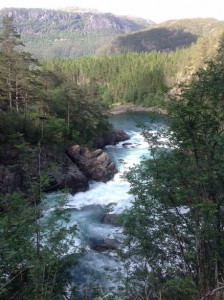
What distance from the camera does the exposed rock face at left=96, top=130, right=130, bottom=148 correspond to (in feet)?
173

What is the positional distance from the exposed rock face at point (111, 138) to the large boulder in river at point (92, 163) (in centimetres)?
1136

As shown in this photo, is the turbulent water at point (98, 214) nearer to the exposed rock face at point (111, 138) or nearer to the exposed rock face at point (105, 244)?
the exposed rock face at point (105, 244)

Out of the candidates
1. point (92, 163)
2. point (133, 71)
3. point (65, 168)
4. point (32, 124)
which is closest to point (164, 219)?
point (65, 168)

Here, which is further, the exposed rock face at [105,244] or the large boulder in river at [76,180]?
the large boulder in river at [76,180]

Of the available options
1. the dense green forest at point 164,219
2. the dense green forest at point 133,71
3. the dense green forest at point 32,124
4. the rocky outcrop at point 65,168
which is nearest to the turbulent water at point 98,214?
the rocky outcrop at point 65,168

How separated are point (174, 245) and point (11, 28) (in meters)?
33.5

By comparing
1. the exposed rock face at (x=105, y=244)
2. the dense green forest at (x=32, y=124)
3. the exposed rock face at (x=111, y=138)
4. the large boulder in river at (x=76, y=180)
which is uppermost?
the dense green forest at (x=32, y=124)

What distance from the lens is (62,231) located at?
36.9 feet

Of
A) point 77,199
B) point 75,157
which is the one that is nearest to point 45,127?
point 75,157

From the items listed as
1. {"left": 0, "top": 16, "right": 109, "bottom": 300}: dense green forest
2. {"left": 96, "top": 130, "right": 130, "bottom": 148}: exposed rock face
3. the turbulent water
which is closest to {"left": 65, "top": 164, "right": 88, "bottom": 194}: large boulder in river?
the turbulent water

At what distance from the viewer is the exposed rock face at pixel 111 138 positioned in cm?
5281

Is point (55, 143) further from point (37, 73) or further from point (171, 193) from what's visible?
point (171, 193)

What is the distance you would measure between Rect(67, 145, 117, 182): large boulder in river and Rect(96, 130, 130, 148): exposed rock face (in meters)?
11.4

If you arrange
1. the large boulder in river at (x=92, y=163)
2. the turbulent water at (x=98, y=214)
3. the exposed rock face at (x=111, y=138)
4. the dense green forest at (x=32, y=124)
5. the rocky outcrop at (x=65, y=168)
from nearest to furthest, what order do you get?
the dense green forest at (x=32, y=124)
the turbulent water at (x=98, y=214)
the rocky outcrop at (x=65, y=168)
the large boulder in river at (x=92, y=163)
the exposed rock face at (x=111, y=138)
